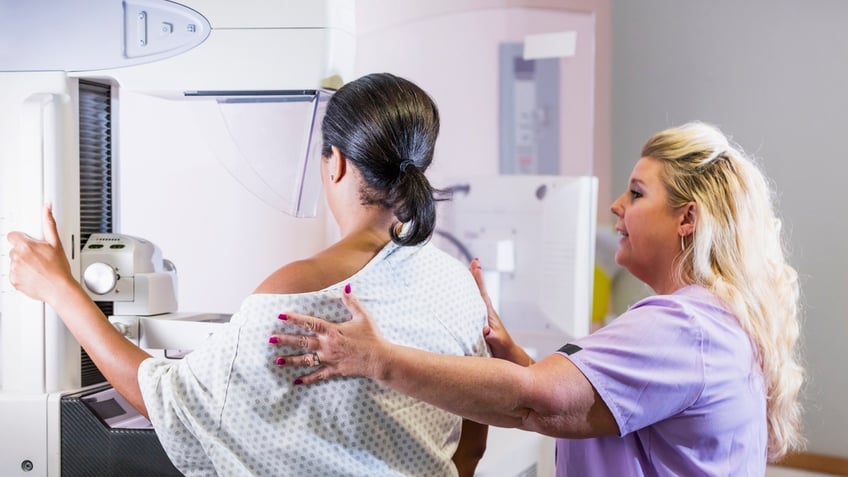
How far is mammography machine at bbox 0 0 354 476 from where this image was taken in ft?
4.18

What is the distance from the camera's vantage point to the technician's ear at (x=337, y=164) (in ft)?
3.52

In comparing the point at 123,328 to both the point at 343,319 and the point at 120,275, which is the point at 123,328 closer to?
the point at 120,275

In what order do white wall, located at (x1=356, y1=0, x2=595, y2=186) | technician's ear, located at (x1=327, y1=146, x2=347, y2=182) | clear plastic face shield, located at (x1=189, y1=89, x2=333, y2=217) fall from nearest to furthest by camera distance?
technician's ear, located at (x1=327, y1=146, x2=347, y2=182) < clear plastic face shield, located at (x1=189, y1=89, x2=333, y2=217) < white wall, located at (x1=356, y1=0, x2=595, y2=186)

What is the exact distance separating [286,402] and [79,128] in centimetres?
66

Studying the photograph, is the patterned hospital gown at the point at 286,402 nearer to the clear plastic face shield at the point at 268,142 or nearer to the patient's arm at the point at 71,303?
the patient's arm at the point at 71,303

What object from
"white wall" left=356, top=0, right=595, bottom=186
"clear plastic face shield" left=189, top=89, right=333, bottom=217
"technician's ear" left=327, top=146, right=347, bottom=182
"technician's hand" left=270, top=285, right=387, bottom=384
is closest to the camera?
"technician's hand" left=270, top=285, right=387, bottom=384

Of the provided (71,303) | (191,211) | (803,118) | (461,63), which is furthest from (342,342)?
(461,63)

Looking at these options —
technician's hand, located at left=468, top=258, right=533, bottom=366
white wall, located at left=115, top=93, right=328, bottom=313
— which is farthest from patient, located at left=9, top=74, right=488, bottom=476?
white wall, located at left=115, top=93, right=328, bottom=313

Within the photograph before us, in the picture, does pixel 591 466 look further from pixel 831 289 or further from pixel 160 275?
→ pixel 831 289

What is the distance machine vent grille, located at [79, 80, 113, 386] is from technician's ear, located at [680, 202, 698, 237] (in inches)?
37.1

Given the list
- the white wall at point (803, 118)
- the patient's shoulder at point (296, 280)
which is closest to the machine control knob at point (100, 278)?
the patient's shoulder at point (296, 280)

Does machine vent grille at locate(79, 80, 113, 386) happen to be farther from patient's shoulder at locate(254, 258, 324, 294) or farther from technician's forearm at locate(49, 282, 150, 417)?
patient's shoulder at locate(254, 258, 324, 294)

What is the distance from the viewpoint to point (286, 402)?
996mm

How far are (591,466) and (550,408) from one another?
17cm
